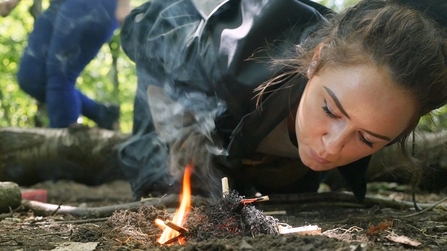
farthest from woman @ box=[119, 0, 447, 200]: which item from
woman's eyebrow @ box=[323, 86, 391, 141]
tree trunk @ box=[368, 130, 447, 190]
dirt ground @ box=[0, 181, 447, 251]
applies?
tree trunk @ box=[368, 130, 447, 190]

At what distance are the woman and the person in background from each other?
48cm

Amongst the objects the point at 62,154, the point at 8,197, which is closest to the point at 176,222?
the point at 8,197

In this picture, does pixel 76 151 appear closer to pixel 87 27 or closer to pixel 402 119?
pixel 87 27

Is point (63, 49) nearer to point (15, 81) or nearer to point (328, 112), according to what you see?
point (328, 112)

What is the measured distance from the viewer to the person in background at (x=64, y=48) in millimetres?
4281

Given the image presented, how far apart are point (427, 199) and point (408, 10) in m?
2.28

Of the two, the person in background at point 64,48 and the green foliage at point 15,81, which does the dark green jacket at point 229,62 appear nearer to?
the person in background at point 64,48

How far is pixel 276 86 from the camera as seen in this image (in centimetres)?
292

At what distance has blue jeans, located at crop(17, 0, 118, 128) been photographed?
429 centimetres

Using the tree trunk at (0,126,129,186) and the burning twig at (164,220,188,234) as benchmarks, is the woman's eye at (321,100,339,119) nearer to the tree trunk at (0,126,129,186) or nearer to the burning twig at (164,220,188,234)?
the burning twig at (164,220,188,234)

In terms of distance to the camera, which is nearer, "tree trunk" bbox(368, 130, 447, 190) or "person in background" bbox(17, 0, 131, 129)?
"tree trunk" bbox(368, 130, 447, 190)

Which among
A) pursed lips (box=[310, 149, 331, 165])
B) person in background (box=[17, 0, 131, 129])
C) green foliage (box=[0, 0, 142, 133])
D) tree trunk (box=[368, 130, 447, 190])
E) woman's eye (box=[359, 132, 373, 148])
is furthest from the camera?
green foliage (box=[0, 0, 142, 133])

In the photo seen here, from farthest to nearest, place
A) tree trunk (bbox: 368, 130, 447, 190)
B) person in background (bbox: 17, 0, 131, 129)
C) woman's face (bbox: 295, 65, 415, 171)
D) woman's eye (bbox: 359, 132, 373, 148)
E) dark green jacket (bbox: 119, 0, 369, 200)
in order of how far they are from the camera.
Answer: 1. person in background (bbox: 17, 0, 131, 129)
2. tree trunk (bbox: 368, 130, 447, 190)
3. dark green jacket (bbox: 119, 0, 369, 200)
4. woman's eye (bbox: 359, 132, 373, 148)
5. woman's face (bbox: 295, 65, 415, 171)

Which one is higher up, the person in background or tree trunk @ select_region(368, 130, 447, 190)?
the person in background
